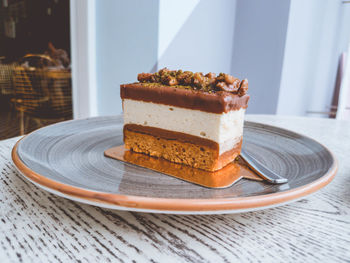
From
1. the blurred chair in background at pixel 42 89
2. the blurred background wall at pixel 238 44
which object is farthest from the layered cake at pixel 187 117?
the blurred chair in background at pixel 42 89

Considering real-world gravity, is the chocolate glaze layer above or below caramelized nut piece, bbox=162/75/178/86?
below

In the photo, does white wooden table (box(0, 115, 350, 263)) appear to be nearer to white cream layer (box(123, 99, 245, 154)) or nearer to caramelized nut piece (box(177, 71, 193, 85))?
white cream layer (box(123, 99, 245, 154))

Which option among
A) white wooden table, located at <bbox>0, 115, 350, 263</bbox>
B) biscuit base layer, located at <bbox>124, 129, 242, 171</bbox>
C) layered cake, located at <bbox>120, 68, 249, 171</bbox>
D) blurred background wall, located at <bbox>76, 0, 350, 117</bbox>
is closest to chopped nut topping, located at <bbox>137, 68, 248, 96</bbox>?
layered cake, located at <bbox>120, 68, 249, 171</bbox>

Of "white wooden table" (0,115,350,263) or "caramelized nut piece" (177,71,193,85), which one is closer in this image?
"white wooden table" (0,115,350,263)

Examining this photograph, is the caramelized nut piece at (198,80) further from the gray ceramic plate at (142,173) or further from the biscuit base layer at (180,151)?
the gray ceramic plate at (142,173)

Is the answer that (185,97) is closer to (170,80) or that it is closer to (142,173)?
(170,80)

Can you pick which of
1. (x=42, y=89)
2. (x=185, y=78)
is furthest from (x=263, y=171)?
(x=42, y=89)

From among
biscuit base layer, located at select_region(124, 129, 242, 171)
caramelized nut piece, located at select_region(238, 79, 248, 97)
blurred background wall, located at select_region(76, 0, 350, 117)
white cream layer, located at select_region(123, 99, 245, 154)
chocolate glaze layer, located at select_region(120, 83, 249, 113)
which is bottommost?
biscuit base layer, located at select_region(124, 129, 242, 171)
